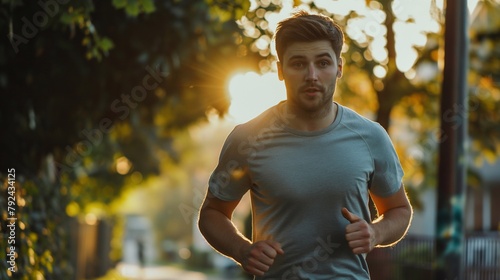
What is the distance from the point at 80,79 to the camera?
1123 centimetres

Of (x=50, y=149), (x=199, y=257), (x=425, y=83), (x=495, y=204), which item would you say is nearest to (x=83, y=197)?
(x=425, y=83)

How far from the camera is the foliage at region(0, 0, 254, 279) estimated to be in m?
9.18

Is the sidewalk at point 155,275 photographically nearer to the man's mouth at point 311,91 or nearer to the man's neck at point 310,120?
the man's neck at point 310,120

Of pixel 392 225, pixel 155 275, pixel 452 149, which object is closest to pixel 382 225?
pixel 392 225

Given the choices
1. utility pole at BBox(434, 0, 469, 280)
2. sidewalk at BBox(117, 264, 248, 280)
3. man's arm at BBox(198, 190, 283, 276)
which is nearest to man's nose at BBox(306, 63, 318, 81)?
man's arm at BBox(198, 190, 283, 276)

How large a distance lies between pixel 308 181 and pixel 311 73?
417 millimetres

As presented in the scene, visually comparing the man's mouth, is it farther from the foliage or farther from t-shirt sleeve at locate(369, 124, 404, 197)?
the foliage

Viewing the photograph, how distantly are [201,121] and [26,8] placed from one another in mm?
7357

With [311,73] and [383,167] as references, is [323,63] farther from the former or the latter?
[383,167]

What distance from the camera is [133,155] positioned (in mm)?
21734

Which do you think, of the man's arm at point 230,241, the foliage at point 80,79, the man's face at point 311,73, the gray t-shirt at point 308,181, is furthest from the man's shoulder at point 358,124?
the foliage at point 80,79

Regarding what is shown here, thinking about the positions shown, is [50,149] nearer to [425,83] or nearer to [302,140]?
[425,83]

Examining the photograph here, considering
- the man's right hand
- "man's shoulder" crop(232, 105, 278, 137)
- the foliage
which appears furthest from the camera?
the foliage

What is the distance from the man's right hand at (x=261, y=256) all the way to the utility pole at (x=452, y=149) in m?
4.99
